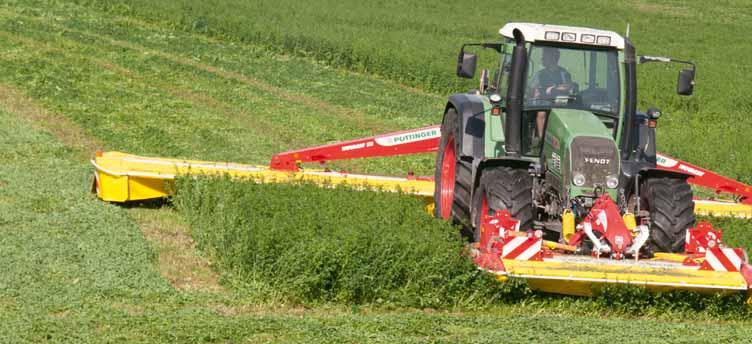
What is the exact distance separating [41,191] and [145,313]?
4807 millimetres

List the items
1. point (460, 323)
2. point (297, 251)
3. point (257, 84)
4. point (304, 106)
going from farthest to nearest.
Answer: point (257, 84) < point (304, 106) < point (297, 251) < point (460, 323)

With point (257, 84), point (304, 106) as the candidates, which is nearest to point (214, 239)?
point (304, 106)

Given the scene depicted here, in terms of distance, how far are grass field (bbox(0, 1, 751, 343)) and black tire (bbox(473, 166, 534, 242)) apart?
72 centimetres

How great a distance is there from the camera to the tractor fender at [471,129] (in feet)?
36.2

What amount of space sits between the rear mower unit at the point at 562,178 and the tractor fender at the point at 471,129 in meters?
0.01

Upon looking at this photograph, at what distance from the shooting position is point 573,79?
10914mm

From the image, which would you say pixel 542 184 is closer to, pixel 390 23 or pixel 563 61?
pixel 563 61

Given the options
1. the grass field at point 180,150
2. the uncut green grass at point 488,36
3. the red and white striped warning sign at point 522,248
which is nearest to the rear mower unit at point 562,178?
the red and white striped warning sign at point 522,248

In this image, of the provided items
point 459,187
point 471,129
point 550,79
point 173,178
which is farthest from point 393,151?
point 550,79

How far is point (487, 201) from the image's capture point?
9992 millimetres

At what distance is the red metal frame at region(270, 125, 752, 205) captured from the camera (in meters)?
12.9

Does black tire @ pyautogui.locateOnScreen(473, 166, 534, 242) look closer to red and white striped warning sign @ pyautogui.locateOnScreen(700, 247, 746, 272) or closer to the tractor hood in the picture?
the tractor hood

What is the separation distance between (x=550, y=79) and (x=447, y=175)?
180 centimetres

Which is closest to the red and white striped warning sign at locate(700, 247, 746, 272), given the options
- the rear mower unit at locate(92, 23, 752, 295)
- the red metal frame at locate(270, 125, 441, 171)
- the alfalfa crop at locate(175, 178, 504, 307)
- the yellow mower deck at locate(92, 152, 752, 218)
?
the rear mower unit at locate(92, 23, 752, 295)
